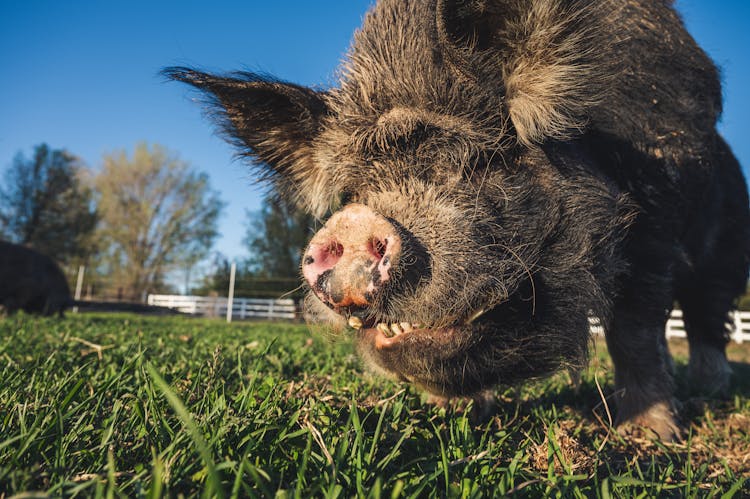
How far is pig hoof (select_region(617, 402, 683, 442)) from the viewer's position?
2.67 meters

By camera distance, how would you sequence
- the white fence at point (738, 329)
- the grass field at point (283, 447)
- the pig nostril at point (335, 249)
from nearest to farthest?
the grass field at point (283, 447), the pig nostril at point (335, 249), the white fence at point (738, 329)

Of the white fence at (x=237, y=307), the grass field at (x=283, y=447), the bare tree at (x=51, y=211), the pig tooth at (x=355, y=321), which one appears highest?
the bare tree at (x=51, y=211)

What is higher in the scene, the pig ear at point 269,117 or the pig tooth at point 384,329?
the pig ear at point 269,117

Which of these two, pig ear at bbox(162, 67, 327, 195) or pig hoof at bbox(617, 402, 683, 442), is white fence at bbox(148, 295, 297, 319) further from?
pig hoof at bbox(617, 402, 683, 442)

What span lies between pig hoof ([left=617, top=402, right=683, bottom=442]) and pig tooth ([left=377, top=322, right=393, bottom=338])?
4.80 feet

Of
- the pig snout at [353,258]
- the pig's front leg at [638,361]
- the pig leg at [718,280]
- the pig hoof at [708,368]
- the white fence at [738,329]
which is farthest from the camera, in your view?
the white fence at [738,329]

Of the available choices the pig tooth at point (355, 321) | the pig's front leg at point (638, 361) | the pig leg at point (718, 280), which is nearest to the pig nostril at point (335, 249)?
the pig tooth at point (355, 321)

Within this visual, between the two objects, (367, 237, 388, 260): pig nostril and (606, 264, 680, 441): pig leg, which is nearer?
(367, 237, 388, 260): pig nostril

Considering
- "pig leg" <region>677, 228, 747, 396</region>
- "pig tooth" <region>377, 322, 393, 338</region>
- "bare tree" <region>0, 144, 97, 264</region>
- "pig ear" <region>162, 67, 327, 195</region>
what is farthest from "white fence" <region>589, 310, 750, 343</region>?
"bare tree" <region>0, 144, 97, 264</region>

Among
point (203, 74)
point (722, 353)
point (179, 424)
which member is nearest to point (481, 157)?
point (203, 74)

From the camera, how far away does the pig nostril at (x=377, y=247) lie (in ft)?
6.18

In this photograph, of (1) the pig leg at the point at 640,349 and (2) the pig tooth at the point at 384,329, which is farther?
(1) the pig leg at the point at 640,349

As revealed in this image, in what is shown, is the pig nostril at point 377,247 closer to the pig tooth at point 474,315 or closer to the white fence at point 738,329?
the pig tooth at point 474,315

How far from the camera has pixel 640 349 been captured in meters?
2.98
